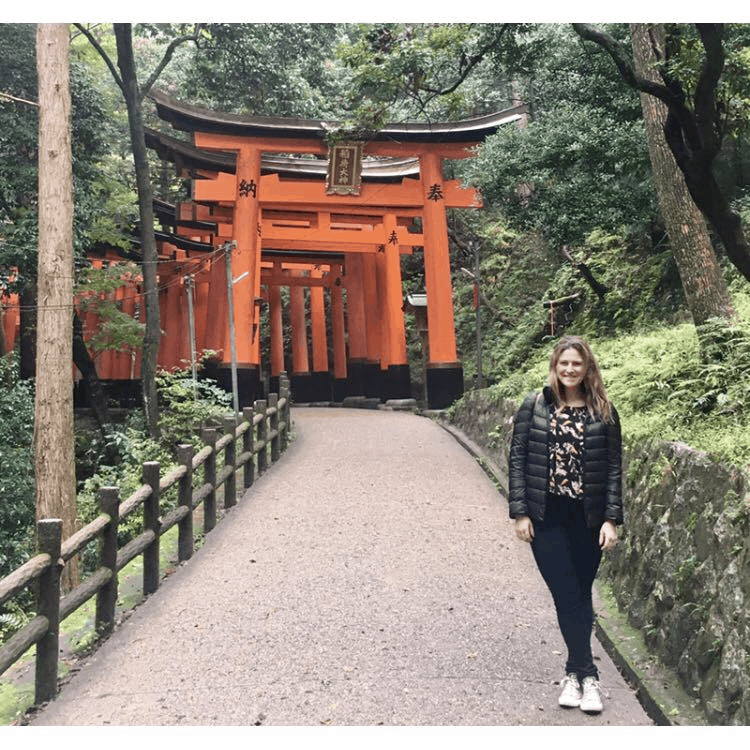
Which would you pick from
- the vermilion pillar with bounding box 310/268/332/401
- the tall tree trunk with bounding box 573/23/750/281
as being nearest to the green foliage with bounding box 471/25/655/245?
the tall tree trunk with bounding box 573/23/750/281

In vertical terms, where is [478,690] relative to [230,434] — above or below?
below

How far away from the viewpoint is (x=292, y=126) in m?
17.5

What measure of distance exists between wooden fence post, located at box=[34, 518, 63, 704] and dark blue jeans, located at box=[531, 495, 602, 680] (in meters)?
2.63

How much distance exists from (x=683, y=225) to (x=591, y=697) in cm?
490

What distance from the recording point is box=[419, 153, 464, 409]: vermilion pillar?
61.2 feet

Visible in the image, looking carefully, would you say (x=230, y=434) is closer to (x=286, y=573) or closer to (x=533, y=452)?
(x=286, y=573)

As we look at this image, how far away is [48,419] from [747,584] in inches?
288

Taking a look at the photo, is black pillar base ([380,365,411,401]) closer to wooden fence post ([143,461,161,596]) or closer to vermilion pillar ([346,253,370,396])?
vermilion pillar ([346,253,370,396])

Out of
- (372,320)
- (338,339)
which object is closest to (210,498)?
(372,320)

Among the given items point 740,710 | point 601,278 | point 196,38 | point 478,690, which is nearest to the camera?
point 740,710

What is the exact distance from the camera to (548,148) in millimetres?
12969

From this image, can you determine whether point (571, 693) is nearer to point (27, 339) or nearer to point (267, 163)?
point (27, 339)

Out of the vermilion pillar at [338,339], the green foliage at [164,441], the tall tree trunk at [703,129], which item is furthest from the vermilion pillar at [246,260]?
the tall tree trunk at [703,129]

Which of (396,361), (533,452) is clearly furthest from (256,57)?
(533,452)
